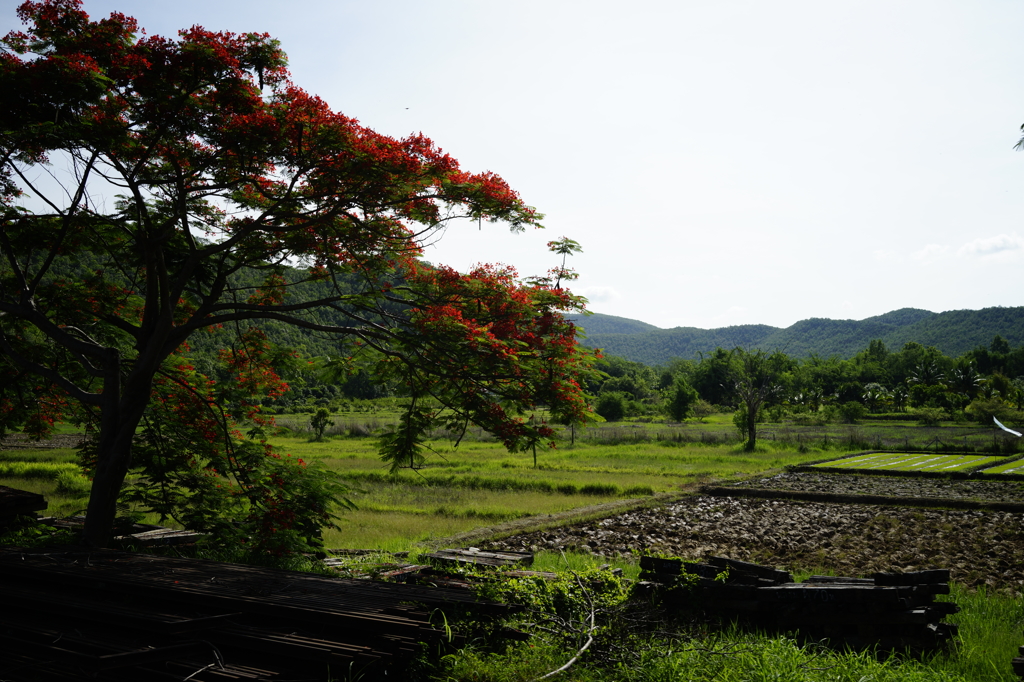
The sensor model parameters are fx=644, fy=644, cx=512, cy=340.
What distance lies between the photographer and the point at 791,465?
2672cm

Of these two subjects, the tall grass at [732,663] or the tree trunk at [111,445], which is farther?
the tree trunk at [111,445]

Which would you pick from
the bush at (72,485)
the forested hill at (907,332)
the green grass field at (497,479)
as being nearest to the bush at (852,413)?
the green grass field at (497,479)

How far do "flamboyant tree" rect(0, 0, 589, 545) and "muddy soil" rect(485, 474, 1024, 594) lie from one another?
418cm

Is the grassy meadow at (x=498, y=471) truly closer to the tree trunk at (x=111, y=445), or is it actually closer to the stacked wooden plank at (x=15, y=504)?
the tree trunk at (x=111, y=445)

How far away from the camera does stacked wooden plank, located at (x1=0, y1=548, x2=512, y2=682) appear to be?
4.24 meters

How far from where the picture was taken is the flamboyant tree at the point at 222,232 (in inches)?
297

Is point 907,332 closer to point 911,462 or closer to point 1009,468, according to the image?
point 911,462

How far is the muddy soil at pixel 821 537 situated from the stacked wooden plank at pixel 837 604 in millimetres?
2332

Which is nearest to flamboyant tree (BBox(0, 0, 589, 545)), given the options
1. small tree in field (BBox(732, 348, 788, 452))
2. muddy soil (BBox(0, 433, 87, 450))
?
muddy soil (BBox(0, 433, 87, 450))

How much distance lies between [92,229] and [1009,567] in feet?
49.2

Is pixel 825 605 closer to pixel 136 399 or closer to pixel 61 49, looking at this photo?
pixel 136 399

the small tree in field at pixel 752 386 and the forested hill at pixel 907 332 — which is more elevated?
the forested hill at pixel 907 332

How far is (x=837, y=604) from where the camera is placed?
6.70 meters

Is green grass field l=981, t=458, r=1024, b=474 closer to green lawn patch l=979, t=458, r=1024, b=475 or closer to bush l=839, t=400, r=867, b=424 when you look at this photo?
green lawn patch l=979, t=458, r=1024, b=475
